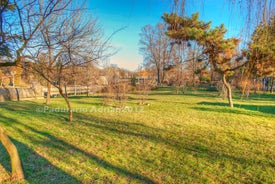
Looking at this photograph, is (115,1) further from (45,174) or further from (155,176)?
(45,174)

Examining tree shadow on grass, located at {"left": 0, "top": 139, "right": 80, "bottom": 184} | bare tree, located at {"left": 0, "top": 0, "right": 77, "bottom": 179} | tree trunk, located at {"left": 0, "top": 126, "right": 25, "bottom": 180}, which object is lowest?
tree shadow on grass, located at {"left": 0, "top": 139, "right": 80, "bottom": 184}

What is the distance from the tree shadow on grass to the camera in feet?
7.21

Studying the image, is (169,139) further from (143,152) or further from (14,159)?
(14,159)

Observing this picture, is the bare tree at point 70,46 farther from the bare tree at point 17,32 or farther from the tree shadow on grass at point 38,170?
the tree shadow on grass at point 38,170

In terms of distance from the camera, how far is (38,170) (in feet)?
7.96

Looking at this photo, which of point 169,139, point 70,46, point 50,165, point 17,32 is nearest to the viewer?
point 17,32

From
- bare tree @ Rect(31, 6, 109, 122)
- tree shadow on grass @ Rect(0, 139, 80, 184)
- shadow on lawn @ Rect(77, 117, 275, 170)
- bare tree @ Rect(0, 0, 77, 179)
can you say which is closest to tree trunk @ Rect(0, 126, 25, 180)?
bare tree @ Rect(0, 0, 77, 179)

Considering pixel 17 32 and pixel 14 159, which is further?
pixel 17 32

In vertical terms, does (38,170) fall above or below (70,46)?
below

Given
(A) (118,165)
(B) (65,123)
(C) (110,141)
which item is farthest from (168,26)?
(B) (65,123)

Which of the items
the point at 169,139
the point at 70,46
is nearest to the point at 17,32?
the point at 70,46

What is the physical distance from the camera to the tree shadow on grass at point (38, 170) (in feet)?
7.21

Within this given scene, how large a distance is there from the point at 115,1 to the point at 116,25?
4.63ft

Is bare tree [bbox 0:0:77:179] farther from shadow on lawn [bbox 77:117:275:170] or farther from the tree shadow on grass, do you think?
shadow on lawn [bbox 77:117:275:170]
